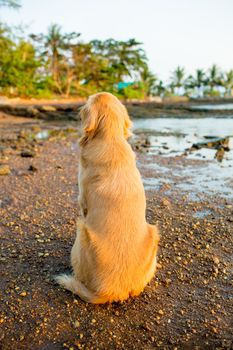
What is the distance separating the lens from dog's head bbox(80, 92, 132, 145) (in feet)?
12.9

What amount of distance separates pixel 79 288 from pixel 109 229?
0.77 m

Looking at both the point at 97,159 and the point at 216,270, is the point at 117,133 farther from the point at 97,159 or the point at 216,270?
the point at 216,270

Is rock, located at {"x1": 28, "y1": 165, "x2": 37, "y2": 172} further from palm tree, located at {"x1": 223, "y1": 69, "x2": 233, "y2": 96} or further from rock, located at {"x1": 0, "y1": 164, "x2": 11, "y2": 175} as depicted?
palm tree, located at {"x1": 223, "y1": 69, "x2": 233, "y2": 96}

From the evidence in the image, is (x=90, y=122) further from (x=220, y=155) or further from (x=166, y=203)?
(x=220, y=155)

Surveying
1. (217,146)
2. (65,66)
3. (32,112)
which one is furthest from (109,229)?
(65,66)

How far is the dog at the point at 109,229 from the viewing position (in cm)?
343

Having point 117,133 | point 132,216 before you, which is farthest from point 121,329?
point 117,133

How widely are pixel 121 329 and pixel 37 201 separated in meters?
3.93

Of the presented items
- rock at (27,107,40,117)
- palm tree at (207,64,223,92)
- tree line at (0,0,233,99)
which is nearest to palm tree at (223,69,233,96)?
palm tree at (207,64,223,92)

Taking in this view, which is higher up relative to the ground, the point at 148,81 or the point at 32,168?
the point at 148,81

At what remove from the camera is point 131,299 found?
12.1 ft

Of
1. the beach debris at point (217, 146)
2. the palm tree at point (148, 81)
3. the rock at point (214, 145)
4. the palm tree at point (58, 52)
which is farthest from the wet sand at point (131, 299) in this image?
the palm tree at point (148, 81)

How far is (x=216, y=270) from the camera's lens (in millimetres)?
4379

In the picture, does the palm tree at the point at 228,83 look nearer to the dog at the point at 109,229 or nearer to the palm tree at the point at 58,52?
the palm tree at the point at 58,52
